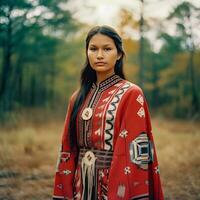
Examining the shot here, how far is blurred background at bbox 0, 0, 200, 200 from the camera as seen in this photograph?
5.56 meters

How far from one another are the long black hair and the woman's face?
1.2 inches

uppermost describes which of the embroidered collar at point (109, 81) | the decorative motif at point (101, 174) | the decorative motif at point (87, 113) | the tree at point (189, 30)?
the tree at point (189, 30)

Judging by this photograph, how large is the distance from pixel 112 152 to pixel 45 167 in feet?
14.6

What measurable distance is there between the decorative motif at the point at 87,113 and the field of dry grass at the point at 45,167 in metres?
2.53

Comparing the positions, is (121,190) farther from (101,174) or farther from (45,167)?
(45,167)

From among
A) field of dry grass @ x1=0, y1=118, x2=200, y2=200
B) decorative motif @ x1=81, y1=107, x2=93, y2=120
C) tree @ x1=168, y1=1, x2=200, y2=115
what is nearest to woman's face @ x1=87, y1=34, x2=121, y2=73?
decorative motif @ x1=81, y1=107, x2=93, y2=120

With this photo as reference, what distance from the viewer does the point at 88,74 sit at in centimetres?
223

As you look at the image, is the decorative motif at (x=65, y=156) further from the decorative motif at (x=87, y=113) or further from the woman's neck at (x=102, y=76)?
the woman's neck at (x=102, y=76)

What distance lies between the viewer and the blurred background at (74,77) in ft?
18.2

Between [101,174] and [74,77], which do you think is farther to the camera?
[74,77]

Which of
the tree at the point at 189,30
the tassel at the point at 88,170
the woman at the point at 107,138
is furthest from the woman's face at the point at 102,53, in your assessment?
the tree at the point at 189,30

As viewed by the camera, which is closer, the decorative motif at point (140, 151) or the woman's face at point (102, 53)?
the decorative motif at point (140, 151)

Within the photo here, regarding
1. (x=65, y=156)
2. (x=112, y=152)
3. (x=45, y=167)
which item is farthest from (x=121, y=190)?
(x=45, y=167)

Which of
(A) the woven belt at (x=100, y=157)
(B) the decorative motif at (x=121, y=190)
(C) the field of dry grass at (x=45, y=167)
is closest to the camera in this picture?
(B) the decorative motif at (x=121, y=190)
